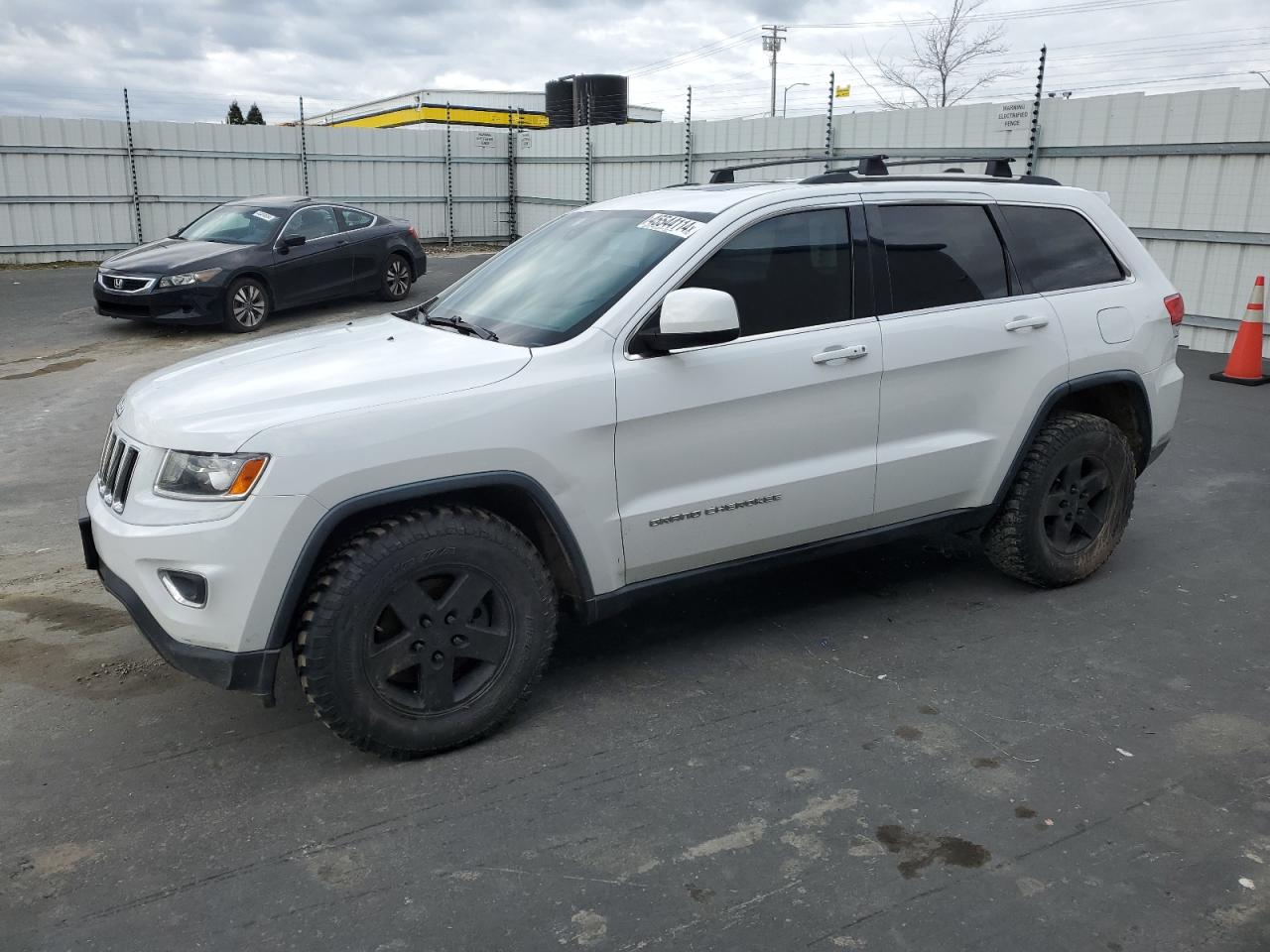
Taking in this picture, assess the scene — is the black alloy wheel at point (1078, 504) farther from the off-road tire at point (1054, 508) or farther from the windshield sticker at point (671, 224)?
the windshield sticker at point (671, 224)

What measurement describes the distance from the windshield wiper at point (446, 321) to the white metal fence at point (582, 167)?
373 inches

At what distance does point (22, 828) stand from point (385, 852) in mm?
1101

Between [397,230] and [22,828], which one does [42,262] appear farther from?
[22,828]

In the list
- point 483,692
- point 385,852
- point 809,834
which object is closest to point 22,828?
point 385,852

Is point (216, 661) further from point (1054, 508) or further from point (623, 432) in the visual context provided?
point (1054, 508)

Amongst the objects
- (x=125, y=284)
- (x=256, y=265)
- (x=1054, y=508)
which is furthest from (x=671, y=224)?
(x=125, y=284)

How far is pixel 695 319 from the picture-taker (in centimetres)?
364

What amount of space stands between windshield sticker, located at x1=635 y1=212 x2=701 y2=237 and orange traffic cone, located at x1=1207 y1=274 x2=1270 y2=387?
765 cm

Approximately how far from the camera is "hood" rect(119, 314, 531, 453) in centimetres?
330

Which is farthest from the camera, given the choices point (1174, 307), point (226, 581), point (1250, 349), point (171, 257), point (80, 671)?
point (171, 257)

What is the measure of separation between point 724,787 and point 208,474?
1819 mm

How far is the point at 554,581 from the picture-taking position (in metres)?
3.92

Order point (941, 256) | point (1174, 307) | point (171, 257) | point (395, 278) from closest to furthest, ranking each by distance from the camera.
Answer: point (941, 256), point (1174, 307), point (171, 257), point (395, 278)

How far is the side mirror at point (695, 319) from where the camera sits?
143 inches
